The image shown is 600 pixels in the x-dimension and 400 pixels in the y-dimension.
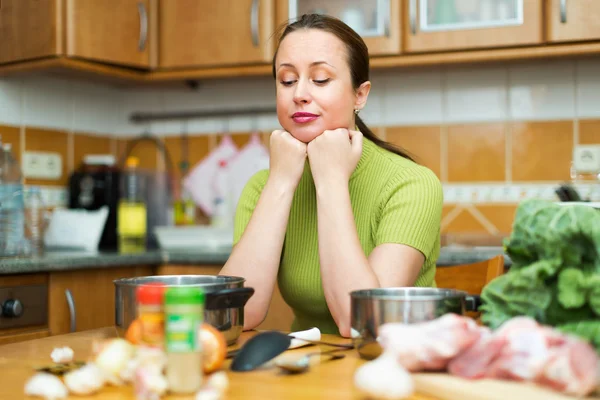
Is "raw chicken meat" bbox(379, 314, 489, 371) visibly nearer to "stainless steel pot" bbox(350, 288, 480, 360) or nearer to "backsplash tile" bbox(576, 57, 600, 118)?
"stainless steel pot" bbox(350, 288, 480, 360)

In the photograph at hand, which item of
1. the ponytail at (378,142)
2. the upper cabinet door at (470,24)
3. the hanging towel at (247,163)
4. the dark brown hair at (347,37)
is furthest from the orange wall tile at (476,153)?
the dark brown hair at (347,37)

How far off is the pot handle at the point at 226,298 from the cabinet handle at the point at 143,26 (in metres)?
2.02

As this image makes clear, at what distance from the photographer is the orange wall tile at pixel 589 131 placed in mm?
2611

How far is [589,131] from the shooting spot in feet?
8.61

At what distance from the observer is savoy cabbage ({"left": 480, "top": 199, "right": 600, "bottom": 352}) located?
0.83 metres

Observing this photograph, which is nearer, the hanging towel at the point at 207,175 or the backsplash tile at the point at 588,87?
the backsplash tile at the point at 588,87

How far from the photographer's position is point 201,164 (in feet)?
10.1

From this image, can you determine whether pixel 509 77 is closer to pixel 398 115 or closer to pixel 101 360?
pixel 398 115

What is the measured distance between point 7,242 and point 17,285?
→ 0.97 feet

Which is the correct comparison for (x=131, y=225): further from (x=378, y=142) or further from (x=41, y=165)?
Answer: (x=378, y=142)

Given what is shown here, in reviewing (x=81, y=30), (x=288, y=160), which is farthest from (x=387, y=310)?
(x=81, y=30)

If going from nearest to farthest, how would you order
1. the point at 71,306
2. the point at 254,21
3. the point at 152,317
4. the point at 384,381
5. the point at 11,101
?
the point at 384,381 → the point at 152,317 → the point at 71,306 → the point at 254,21 → the point at 11,101

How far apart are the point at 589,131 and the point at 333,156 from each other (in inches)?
58.3

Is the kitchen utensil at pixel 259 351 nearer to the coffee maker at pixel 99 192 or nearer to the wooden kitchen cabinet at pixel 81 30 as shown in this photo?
the wooden kitchen cabinet at pixel 81 30
